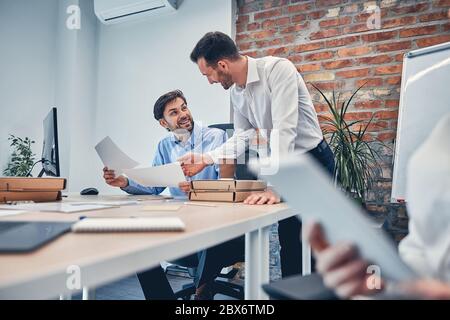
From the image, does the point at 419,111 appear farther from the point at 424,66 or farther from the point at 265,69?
the point at 265,69

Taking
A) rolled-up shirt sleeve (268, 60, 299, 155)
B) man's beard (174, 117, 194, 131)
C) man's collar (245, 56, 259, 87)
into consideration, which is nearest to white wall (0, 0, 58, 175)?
man's beard (174, 117, 194, 131)

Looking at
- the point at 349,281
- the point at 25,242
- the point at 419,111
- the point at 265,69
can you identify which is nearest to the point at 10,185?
the point at 25,242

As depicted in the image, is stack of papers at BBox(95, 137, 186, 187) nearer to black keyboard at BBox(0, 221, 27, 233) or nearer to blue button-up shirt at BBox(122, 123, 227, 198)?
blue button-up shirt at BBox(122, 123, 227, 198)

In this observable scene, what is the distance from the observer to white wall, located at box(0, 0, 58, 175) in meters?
2.86

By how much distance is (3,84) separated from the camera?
285 cm

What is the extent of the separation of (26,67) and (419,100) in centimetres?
292

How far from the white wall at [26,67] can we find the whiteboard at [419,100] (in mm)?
2760

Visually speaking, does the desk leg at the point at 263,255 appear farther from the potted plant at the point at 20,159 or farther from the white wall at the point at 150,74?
the potted plant at the point at 20,159

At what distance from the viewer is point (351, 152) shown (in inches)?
79.4

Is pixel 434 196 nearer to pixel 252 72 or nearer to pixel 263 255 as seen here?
pixel 263 255

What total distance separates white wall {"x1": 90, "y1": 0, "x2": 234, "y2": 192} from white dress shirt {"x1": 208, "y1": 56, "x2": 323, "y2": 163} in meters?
1.06

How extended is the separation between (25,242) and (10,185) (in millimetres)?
872

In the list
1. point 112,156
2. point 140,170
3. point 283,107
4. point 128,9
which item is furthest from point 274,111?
point 128,9

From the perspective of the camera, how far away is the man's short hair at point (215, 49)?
1.59 meters
